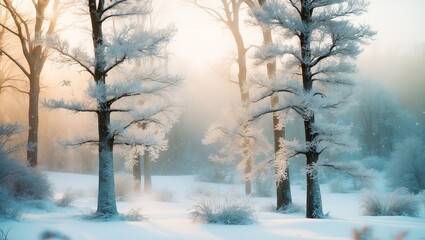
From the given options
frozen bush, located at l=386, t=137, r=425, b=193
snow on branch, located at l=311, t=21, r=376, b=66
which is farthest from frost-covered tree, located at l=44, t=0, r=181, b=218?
frozen bush, located at l=386, t=137, r=425, b=193

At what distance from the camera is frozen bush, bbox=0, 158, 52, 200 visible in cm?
1048

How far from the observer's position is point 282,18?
29.6ft

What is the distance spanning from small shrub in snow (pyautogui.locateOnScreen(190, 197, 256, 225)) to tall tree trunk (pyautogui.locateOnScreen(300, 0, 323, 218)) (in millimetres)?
2278

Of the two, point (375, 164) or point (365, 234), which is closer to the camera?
point (365, 234)

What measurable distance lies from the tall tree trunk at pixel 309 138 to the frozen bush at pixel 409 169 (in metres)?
14.7

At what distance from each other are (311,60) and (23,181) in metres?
9.29

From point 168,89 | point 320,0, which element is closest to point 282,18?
point 320,0

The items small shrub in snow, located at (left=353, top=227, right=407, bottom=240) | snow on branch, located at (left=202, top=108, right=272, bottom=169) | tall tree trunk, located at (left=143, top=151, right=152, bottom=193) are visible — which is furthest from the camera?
tall tree trunk, located at (left=143, top=151, right=152, bottom=193)

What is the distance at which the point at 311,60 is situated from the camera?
31.0ft

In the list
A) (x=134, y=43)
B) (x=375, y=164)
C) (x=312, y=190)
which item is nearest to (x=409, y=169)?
(x=375, y=164)

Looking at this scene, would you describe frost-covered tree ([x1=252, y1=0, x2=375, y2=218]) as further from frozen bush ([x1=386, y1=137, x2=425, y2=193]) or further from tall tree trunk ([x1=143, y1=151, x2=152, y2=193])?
frozen bush ([x1=386, y1=137, x2=425, y2=193])

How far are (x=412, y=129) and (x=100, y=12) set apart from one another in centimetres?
4422

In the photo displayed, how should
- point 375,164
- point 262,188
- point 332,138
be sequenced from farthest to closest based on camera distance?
point 375,164 < point 262,188 < point 332,138

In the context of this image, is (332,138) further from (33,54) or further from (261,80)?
(33,54)
